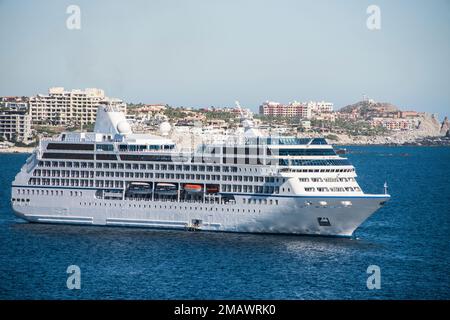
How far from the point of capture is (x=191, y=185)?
56938 mm

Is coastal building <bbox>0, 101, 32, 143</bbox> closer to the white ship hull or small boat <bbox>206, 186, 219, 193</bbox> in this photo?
the white ship hull

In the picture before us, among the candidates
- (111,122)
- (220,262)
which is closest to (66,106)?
(111,122)

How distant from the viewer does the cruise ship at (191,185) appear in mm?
53750

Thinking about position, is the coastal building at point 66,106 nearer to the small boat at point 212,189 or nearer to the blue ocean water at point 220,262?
the blue ocean water at point 220,262

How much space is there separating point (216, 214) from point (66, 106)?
131 m

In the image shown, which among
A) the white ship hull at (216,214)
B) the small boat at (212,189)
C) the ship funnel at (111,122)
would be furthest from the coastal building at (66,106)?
the small boat at (212,189)

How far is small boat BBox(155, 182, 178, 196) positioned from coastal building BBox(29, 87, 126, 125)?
119 m

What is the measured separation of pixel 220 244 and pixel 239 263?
16.0ft

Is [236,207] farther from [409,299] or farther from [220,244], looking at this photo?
[409,299]

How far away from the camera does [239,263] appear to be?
1845 inches

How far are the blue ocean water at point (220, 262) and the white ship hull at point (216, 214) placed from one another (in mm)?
778

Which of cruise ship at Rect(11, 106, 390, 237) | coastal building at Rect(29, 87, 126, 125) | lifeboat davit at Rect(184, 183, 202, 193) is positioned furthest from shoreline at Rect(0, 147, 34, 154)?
lifeboat davit at Rect(184, 183, 202, 193)
